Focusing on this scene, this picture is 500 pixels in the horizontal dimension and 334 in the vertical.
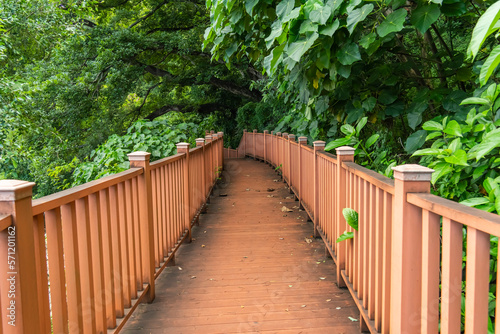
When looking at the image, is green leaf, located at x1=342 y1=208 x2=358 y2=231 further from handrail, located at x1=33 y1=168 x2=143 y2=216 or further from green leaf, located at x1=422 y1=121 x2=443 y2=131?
handrail, located at x1=33 y1=168 x2=143 y2=216

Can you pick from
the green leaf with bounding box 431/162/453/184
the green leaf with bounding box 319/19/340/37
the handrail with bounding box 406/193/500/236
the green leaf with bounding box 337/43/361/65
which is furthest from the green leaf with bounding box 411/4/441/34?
the handrail with bounding box 406/193/500/236

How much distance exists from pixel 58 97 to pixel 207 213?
8.54 m

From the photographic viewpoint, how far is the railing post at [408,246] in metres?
1.83

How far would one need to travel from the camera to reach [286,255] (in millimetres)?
4590

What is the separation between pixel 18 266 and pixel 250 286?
8.45 feet

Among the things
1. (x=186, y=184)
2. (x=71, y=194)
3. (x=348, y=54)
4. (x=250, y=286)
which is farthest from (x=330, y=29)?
(x=186, y=184)

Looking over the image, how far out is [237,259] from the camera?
4.50 metres

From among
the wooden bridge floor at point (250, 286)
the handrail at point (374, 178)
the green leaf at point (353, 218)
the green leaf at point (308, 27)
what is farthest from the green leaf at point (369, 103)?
the wooden bridge floor at point (250, 286)

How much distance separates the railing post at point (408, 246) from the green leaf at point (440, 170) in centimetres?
45

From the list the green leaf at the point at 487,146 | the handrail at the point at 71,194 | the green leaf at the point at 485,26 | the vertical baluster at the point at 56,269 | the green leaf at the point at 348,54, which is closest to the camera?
the green leaf at the point at 485,26

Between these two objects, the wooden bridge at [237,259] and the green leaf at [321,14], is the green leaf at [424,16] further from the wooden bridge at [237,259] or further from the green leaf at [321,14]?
the wooden bridge at [237,259]

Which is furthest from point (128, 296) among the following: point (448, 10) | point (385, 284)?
point (448, 10)

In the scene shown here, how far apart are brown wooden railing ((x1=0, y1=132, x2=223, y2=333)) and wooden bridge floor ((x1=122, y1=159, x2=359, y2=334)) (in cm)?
31

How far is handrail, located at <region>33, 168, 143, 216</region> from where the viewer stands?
1.63 m
